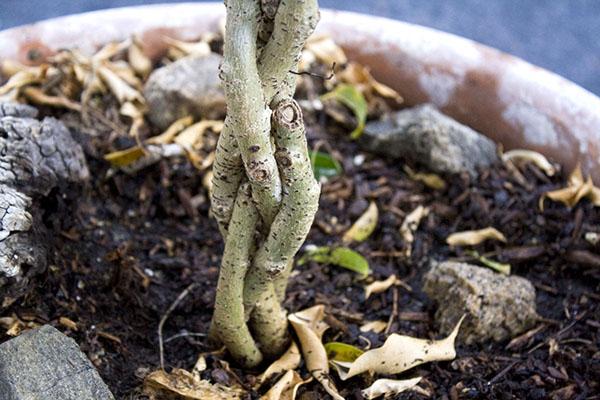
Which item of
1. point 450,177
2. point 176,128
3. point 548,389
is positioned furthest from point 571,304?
point 176,128

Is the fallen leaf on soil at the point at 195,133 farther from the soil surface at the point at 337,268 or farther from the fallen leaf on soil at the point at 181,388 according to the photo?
the fallen leaf on soil at the point at 181,388

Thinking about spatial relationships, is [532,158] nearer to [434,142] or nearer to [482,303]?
[434,142]

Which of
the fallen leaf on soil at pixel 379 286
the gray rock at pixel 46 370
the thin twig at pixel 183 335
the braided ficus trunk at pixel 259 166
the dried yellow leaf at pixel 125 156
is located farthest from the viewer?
the dried yellow leaf at pixel 125 156

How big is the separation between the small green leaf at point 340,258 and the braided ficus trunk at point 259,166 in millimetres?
246

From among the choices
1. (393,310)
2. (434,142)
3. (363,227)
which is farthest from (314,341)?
(434,142)

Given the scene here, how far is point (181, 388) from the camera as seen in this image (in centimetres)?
111

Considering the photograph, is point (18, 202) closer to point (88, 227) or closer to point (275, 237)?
point (88, 227)

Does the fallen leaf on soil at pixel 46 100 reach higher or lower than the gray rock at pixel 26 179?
lower

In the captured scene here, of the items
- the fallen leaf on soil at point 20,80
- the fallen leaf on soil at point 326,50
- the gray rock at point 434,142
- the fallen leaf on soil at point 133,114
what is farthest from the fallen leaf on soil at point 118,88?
the gray rock at point 434,142

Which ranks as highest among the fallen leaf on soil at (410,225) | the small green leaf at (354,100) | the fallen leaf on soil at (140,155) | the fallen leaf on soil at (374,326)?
the small green leaf at (354,100)

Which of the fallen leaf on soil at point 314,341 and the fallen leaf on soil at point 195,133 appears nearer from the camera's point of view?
the fallen leaf on soil at point 314,341

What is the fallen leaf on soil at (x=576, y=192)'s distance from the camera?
1516 mm

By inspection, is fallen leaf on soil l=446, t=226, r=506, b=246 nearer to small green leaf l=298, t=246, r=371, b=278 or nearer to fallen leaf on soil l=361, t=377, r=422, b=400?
small green leaf l=298, t=246, r=371, b=278

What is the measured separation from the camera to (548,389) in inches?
47.4
